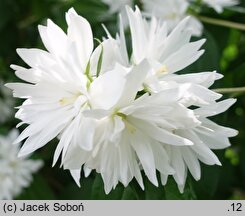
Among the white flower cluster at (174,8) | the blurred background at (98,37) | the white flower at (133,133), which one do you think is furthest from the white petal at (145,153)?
the white flower cluster at (174,8)

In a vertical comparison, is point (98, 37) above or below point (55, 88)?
below

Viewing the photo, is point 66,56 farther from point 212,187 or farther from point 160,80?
point 212,187

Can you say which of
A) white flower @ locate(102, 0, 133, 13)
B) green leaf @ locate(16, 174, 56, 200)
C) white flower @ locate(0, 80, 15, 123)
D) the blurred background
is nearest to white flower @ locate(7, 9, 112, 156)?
the blurred background

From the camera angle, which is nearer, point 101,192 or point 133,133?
point 133,133

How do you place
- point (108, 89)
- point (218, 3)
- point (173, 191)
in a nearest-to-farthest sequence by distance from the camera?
point (108, 89) → point (173, 191) → point (218, 3)

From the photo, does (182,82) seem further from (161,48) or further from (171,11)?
(171,11)

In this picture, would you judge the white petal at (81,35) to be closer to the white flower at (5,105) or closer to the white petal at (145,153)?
the white petal at (145,153)

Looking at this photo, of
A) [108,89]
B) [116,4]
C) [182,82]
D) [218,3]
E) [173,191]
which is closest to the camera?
[108,89]

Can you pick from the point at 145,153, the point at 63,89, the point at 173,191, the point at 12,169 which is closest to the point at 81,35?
the point at 63,89

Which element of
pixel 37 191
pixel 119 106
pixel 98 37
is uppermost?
pixel 119 106
